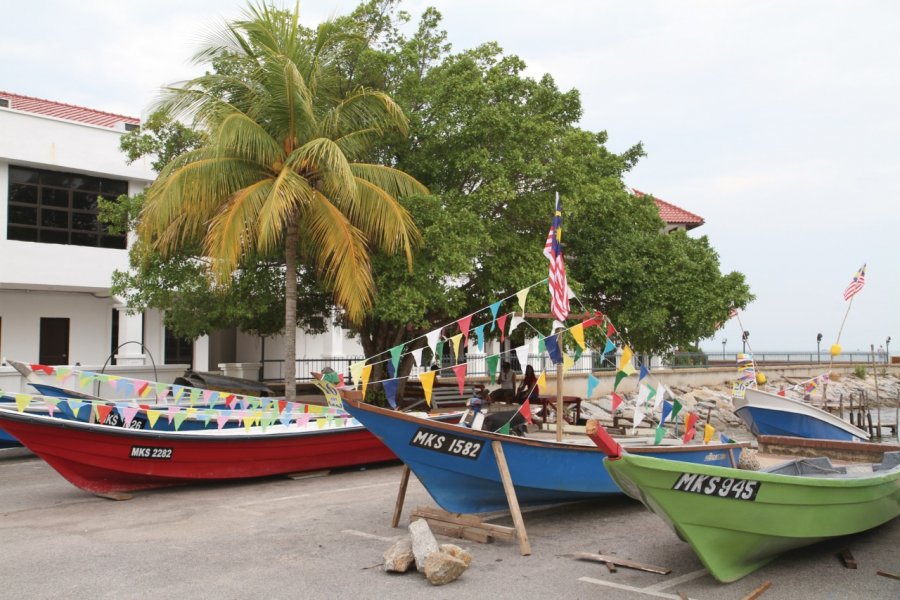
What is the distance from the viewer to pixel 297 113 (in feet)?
47.3

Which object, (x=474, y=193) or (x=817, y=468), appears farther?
(x=474, y=193)

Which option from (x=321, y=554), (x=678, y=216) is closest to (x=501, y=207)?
(x=321, y=554)

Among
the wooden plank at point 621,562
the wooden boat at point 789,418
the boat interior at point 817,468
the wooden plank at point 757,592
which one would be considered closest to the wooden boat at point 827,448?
the boat interior at point 817,468

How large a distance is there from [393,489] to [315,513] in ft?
6.78

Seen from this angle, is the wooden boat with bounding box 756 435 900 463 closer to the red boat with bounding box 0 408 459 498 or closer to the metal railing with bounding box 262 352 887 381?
the metal railing with bounding box 262 352 887 381

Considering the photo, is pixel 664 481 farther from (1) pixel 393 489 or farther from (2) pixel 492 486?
(1) pixel 393 489

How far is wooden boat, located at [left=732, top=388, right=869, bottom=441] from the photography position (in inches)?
848

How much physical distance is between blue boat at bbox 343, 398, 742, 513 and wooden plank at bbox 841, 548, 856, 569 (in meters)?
1.97

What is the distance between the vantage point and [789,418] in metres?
21.9

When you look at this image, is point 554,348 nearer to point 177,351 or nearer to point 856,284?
point 856,284

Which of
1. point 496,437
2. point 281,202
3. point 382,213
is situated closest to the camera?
point 496,437

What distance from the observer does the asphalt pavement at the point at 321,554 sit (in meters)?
7.00

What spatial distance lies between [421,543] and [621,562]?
1.95 metres

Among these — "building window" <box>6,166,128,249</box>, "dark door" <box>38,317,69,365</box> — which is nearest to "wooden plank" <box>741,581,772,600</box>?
"building window" <box>6,166,128,249</box>
